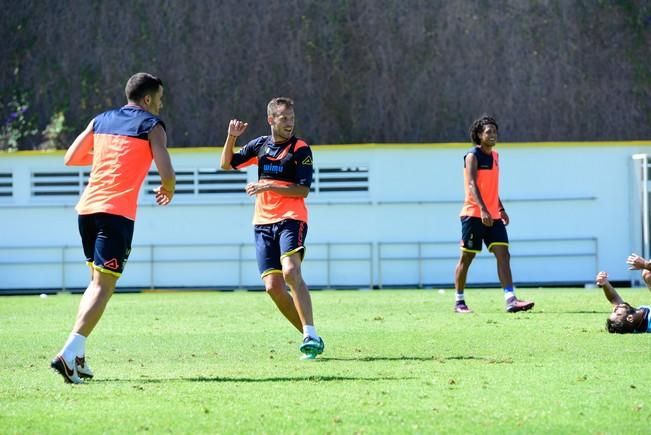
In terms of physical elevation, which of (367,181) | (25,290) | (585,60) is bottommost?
(25,290)

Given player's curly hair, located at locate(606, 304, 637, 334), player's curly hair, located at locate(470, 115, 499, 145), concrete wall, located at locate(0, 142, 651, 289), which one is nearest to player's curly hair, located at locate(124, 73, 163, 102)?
player's curly hair, located at locate(606, 304, 637, 334)

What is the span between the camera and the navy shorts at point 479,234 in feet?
55.7

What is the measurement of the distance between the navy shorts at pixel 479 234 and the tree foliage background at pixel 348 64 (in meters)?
16.3

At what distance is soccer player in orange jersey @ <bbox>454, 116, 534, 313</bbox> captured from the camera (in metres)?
16.8

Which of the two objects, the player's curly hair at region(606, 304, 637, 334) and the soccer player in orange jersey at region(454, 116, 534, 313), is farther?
the soccer player in orange jersey at region(454, 116, 534, 313)

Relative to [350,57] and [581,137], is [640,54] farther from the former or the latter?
[350,57]

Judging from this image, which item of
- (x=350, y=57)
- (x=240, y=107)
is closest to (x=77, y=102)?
(x=240, y=107)

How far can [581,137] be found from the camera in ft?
109

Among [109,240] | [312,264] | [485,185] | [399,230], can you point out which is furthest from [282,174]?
[399,230]

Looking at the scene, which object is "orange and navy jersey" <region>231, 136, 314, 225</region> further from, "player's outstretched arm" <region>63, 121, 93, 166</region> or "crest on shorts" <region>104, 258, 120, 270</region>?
"crest on shorts" <region>104, 258, 120, 270</region>

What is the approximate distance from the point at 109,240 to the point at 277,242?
215cm

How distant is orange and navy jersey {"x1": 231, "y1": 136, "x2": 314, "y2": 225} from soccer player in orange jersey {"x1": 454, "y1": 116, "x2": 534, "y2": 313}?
537cm

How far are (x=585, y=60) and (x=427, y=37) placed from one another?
13.1ft

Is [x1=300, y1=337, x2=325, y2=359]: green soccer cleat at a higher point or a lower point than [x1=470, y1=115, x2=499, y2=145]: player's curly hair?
lower
